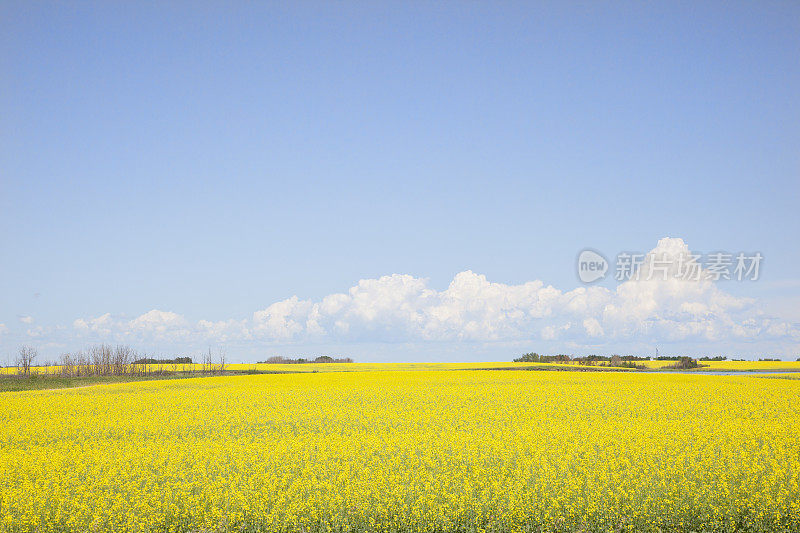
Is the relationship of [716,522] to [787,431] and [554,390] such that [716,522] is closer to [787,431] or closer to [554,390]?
[787,431]

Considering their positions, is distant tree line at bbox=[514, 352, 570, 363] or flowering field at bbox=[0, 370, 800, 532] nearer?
flowering field at bbox=[0, 370, 800, 532]

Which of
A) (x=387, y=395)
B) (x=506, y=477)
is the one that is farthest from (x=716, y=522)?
(x=387, y=395)

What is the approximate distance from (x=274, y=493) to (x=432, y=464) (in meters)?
4.12

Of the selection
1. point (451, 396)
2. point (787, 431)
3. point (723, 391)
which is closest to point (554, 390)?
point (451, 396)

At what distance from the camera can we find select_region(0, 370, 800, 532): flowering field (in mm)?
12094

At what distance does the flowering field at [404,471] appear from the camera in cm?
1209

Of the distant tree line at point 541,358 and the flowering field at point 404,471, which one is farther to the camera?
the distant tree line at point 541,358

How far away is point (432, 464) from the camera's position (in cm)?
1506

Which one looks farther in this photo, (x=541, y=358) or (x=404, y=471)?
(x=541, y=358)

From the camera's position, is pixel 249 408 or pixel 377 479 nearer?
pixel 377 479

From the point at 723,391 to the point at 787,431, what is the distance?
19.4 meters

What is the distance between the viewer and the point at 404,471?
566 inches

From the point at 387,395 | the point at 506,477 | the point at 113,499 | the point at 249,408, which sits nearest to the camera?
the point at 113,499

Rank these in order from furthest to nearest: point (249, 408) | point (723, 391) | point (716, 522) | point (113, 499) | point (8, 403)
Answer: point (723, 391) < point (8, 403) < point (249, 408) < point (113, 499) < point (716, 522)
